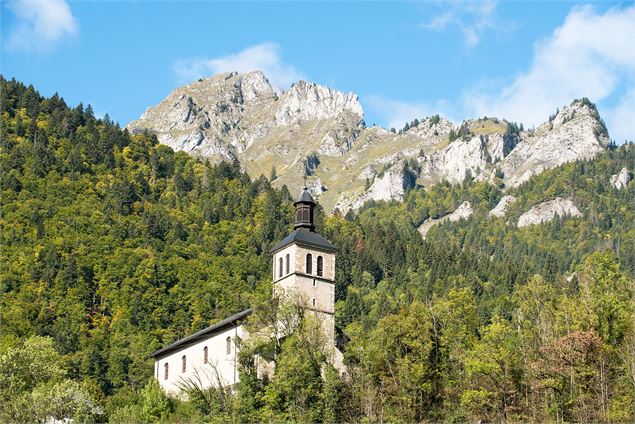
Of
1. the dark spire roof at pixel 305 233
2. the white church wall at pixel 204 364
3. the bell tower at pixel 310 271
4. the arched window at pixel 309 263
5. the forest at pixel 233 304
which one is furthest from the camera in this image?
the dark spire roof at pixel 305 233

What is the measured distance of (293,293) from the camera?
243 feet

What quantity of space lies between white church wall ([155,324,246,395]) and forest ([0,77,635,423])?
2.53 m

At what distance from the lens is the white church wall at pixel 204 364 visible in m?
77.2

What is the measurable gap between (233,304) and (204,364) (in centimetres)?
4621

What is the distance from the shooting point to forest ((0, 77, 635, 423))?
2544 inches

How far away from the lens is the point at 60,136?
175m

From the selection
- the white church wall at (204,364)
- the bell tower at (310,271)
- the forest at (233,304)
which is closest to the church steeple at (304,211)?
the bell tower at (310,271)

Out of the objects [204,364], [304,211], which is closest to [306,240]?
[304,211]

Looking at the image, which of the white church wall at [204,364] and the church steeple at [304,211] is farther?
the church steeple at [304,211]

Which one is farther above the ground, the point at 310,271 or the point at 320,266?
the point at 320,266

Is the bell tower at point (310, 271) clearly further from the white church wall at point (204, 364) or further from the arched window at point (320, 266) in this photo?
the white church wall at point (204, 364)

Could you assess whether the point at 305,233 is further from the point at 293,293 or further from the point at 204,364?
the point at 204,364

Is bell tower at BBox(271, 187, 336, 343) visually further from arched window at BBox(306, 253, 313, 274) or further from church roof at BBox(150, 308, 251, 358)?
church roof at BBox(150, 308, 251, 358)

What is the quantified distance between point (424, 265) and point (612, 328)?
10611cm
